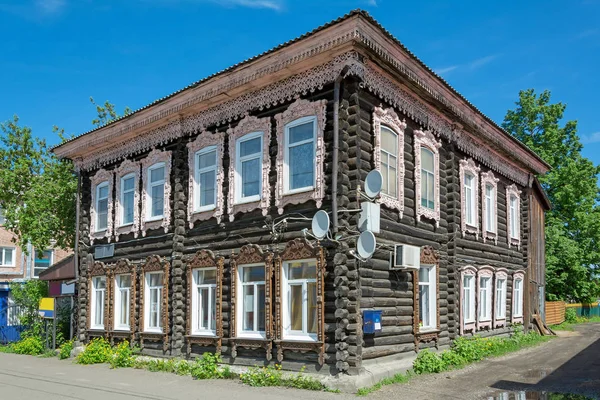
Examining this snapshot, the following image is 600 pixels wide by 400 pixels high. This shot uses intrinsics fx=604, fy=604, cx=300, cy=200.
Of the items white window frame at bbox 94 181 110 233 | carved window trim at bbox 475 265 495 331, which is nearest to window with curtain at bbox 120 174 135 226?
white window frame at bbox 94 181 110 233

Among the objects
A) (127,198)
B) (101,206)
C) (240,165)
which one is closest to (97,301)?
(101,206)

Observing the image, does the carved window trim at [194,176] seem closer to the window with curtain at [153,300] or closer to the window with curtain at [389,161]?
the window with curtain at [153,300]

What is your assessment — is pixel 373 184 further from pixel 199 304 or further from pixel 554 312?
pixel 554 312

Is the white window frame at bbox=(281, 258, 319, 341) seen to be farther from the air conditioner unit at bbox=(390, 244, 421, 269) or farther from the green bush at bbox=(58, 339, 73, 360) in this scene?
the green bush at bbox=(58, 339, 73, 360)

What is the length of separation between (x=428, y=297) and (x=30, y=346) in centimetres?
1430

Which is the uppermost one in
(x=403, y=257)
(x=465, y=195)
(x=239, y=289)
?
(x=465, y=195)

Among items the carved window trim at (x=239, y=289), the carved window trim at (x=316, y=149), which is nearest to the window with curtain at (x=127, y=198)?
the carved window trim at (x=239, y=289)

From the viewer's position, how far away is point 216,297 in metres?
15.1

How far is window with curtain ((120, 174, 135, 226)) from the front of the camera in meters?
19.1

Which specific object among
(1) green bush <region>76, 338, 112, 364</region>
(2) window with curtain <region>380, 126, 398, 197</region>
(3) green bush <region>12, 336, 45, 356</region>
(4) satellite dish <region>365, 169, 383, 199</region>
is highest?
(2) window with curtain <region>380, 126, 398, 197</region>

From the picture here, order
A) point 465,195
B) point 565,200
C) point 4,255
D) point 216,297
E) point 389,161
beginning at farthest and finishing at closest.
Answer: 1. point 4,255
2. point 565,200
3. point 465,195
4. point 216,297
5. point 389,161

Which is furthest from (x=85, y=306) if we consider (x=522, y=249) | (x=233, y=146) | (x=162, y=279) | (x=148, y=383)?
(x=522, y=249)

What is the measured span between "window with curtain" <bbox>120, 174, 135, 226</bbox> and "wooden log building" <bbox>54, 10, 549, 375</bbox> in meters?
0.06

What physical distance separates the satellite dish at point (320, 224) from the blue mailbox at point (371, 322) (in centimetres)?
182
